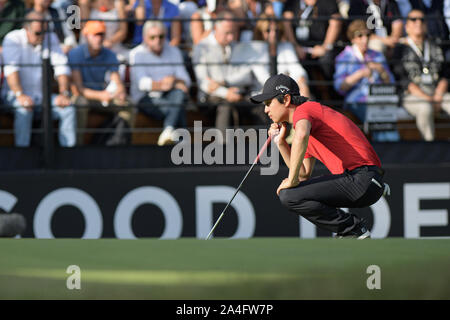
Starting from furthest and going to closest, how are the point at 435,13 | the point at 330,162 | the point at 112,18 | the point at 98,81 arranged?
the point at 435,13, the point at 112,18, the point at 98,81, the point at 330,162

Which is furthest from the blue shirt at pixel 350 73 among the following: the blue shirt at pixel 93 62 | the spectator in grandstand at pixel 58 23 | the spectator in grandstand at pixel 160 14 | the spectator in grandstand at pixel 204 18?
the spectator in grandstand at pixel 58 23

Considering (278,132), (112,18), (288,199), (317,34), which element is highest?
(112,18)

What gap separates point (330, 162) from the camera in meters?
7.03

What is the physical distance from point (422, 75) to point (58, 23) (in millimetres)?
4018

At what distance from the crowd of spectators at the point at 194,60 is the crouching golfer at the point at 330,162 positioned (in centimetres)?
239

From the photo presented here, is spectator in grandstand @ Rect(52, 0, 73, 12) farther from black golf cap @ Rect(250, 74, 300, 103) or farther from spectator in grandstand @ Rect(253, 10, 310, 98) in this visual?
black golf cap @ Rect(250, 74, 300, 103)

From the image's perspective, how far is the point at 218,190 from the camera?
9.31m

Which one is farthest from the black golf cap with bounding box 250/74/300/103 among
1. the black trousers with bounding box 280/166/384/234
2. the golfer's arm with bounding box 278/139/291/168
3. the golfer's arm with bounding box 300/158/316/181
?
the golfer's arm with bounding box 300/158/316/181

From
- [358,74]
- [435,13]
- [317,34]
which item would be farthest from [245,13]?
[435,13]

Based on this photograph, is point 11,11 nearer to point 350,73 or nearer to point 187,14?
point 187,14

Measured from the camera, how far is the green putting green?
4.62 meters

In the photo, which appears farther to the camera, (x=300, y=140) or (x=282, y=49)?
(x=282, y=49)

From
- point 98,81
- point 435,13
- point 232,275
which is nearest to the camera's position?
point 232,275

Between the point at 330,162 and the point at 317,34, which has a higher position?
the point at 317,34
